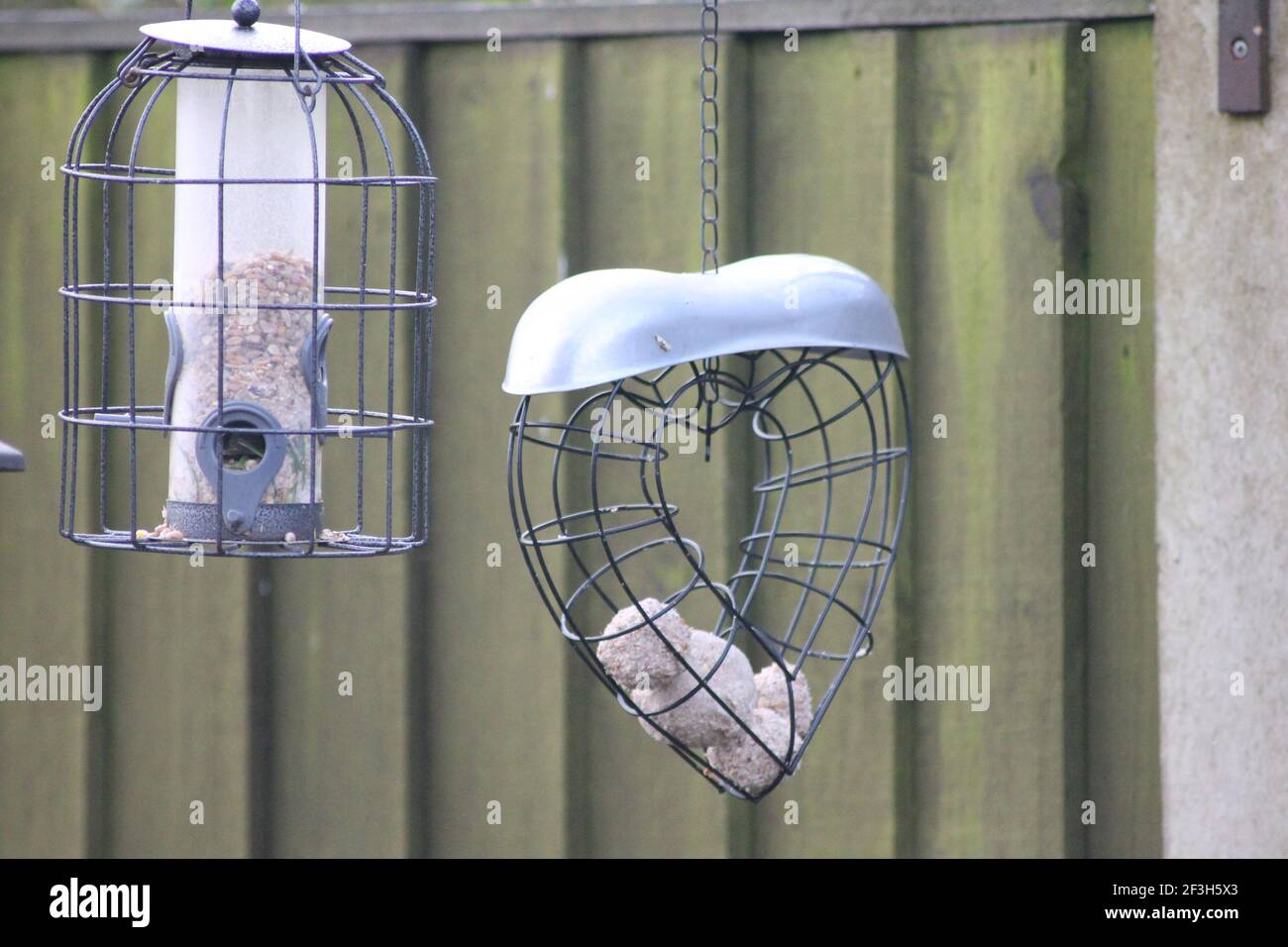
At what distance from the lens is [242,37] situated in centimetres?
197

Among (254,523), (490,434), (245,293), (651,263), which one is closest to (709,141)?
(651,263)

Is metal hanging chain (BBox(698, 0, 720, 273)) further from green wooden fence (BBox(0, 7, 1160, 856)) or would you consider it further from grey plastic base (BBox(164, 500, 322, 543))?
grey plastic base (BBox(164, 500, 322, 543))

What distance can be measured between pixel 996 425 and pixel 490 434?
870 millimetres

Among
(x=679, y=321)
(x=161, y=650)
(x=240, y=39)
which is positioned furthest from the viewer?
(x=161, y=650)

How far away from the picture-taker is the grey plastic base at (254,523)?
2102 millimetres

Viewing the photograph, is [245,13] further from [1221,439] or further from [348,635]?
[1221,439]

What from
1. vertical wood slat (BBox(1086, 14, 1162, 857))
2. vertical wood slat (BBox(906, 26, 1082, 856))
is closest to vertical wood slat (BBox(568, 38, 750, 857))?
vertical wood slat (BBox(906, 26, 1082, 856))

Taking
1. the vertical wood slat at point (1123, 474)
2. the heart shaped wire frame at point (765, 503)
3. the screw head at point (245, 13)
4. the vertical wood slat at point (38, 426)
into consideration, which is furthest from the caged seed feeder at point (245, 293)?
the vertical wood slat at point (1123, 474)

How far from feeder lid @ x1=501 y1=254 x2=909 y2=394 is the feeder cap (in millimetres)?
517

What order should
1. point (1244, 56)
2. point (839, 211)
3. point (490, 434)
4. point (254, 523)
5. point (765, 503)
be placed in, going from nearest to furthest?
point (254, 523) < point (1244, 56) < point (765, 503) < point (839, 211) < point (490, 434)

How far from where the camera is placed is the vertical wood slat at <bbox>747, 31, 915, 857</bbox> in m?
2.62

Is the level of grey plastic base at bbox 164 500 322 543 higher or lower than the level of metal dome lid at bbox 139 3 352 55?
lower

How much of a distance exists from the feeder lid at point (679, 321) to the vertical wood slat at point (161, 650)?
1.39 meters

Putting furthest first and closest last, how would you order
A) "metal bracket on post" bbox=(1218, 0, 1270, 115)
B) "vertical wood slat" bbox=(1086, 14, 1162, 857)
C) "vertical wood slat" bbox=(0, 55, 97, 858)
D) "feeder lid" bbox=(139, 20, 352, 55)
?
"vertical wood slat" bbox=(0, 55, 97, 858)
"vertical wood slat" bbox=(1086, 14, 1162, 857)
"metal bracket on post" bbox=(1218, 0, 1270, 115)
"feeder lid" bbox=(139, 20, 352, 55)
